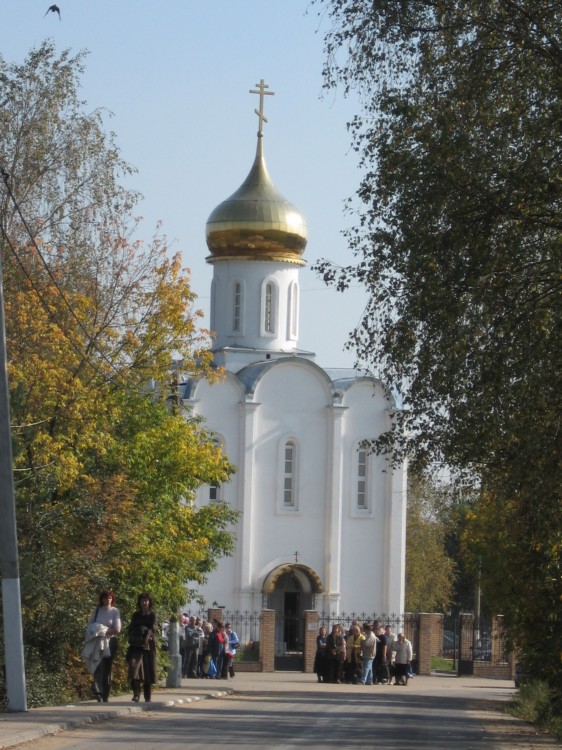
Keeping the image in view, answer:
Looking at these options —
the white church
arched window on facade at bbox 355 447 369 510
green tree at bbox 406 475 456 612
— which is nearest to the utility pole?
the white church

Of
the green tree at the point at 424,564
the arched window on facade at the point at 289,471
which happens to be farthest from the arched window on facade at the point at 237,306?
the green tree at the point at 424,564

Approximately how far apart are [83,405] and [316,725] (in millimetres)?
7792

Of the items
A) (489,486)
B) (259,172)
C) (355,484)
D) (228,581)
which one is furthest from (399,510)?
(489,486)

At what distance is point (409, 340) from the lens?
16.4m

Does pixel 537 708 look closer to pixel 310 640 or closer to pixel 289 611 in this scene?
pixel 310 640

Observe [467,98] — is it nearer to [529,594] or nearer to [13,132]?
[529,594]

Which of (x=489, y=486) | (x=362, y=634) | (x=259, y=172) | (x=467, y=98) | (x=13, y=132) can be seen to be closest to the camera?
(x=467, y=98)

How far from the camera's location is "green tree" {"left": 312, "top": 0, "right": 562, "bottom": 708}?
14.9m

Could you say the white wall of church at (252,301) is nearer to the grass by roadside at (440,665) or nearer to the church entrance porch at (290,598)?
the church entrance porch at (290,598)

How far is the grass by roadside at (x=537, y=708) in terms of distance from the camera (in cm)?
2100

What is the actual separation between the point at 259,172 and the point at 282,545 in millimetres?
13399

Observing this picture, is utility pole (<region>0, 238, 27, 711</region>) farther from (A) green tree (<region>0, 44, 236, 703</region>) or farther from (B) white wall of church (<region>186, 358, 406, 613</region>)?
(B) white wall of church (<region>186, 358, 406, 613</region>)

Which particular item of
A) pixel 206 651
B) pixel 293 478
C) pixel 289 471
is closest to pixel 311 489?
pixel 293 478

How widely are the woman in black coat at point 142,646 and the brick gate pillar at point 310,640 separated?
77.5ft
